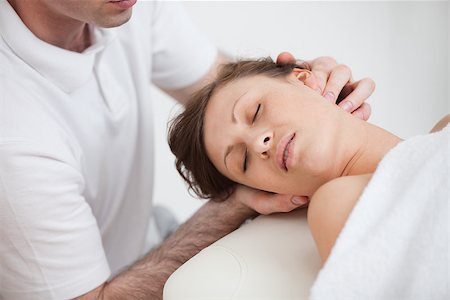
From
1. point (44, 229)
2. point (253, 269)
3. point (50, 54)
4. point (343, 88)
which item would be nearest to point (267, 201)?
point (253, 269)

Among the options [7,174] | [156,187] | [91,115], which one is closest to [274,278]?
[7,174]

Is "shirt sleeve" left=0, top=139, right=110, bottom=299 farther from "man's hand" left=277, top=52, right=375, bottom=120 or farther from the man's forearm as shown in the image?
"man's hand" left=277, top=52, right=375, bottom=120

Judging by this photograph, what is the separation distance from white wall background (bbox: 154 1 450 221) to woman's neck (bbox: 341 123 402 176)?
4.19 feet

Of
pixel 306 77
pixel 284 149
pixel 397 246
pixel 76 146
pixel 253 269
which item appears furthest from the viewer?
pixel 76 146

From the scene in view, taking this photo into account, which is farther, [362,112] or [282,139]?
[362,112]

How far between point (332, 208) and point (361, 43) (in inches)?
69.6

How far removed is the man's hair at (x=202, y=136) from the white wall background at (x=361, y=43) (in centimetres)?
97

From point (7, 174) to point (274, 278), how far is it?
62cm

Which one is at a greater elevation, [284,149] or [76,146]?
[284,149]

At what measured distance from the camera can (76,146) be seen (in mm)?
1580

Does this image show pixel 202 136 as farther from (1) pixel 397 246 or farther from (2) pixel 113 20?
(1) pixel 397 246

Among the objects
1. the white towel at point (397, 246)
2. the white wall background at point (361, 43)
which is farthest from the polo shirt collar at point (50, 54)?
the white wall background at point (361, 43)

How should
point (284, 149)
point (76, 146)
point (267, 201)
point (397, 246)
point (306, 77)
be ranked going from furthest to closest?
point (76, 146)
point (306, 77)
point (267, 201)
point (284, 149)
point (397, 246)

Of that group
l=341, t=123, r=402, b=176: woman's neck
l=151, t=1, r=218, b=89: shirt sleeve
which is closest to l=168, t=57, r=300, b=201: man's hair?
l=341, t=123, r=402, b=176: woman's neck
